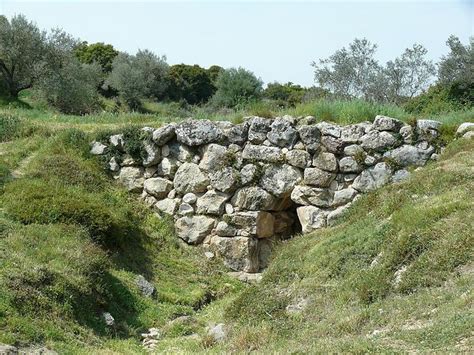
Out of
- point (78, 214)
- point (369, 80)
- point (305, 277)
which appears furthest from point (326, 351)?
point (369, 80)

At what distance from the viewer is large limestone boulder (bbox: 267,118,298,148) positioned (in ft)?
51.0

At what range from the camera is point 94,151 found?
17.3 m

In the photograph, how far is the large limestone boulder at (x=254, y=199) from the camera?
1559cm

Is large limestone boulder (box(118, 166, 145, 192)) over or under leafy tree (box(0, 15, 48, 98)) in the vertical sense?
under

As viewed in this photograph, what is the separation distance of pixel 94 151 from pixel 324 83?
18.4 metres

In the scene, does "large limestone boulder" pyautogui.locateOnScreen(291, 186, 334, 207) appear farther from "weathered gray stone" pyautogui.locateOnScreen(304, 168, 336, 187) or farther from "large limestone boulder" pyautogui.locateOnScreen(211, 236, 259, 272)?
"large limestone boulder" pyautogui.locateOnScreen(211, 236, 259, 272)

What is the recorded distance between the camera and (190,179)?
16.3 m

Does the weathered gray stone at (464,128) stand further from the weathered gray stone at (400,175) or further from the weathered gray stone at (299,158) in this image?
the weathered gray stone at (299,158)

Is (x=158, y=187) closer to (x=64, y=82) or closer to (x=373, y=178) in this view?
(x=373, y=178)

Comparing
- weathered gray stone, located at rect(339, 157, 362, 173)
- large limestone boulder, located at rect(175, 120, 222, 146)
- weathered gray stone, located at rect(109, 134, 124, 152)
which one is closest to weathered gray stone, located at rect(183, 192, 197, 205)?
large limestone boulder, located at rect(175, 120, 222, 146)

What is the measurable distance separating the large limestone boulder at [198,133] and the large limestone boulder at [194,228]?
209 cm

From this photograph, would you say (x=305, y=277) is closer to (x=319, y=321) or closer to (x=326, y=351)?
(x=319, y=321)

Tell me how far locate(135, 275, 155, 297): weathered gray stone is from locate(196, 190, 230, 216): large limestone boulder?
3.43 metres

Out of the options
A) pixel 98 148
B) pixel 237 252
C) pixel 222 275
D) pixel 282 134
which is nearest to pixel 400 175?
pixel 282 134
